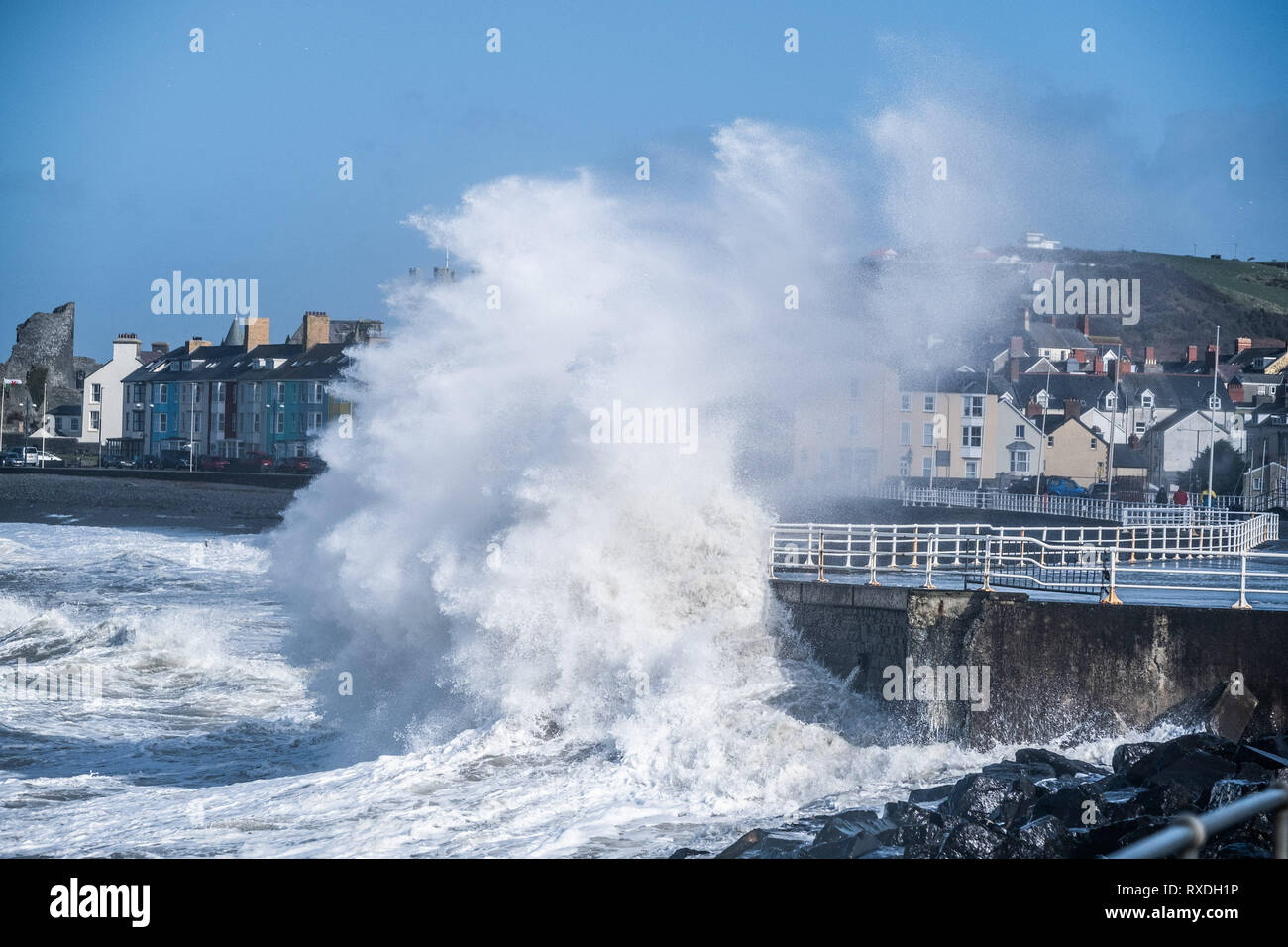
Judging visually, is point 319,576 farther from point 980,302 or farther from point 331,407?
point 980,302

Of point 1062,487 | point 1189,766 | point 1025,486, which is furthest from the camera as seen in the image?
point 1025,486

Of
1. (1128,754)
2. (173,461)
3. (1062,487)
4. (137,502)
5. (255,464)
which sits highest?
(173,461)

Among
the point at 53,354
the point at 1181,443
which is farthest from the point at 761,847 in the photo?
the point at 53,354

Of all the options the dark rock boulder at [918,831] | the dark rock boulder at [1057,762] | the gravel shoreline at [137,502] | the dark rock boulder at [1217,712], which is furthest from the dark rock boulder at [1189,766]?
the gravel shoreline at [137,502]

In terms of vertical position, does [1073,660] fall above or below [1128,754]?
above

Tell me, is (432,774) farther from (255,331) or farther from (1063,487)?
(255,331)
